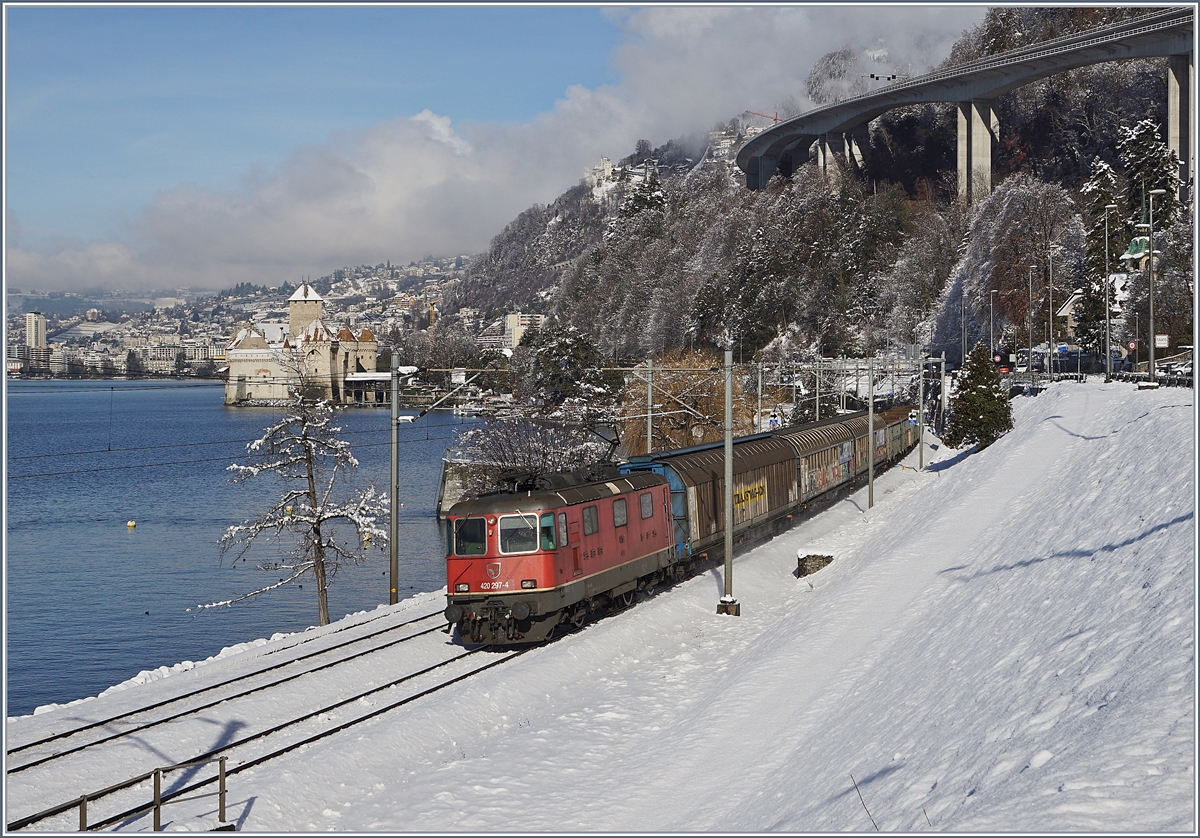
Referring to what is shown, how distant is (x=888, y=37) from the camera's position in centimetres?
18775

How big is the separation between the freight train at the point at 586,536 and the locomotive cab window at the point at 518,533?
20mm

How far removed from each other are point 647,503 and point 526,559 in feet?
17.4

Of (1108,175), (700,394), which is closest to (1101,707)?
(700,394)

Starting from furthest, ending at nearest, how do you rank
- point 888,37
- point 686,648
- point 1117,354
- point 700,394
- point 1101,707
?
point 888,37
point 1117,354
point 700,394
point 686,648
point 1101,707

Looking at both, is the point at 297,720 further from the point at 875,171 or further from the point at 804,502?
the point at 875,171

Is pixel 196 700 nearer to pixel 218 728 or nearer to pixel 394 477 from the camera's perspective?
pixel 218 728

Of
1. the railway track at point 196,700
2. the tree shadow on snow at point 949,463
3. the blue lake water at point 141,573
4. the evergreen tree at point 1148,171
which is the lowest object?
the blue lake water at point 141,573

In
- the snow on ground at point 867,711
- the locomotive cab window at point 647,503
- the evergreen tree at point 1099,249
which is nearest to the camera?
the snow on ground at point 867,711

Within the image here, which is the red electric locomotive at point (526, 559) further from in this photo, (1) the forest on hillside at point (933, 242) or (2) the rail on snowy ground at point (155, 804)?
(1) the forest on hillside at point (933, 242)

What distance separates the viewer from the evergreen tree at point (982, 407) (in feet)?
164

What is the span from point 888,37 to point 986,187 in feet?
295

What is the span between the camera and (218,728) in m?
18.0

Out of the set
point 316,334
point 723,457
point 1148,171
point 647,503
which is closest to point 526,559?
point 647,503

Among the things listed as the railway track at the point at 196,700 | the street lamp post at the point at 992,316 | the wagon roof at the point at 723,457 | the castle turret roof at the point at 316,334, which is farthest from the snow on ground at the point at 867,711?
the castle turret roof at the point at 316,334
